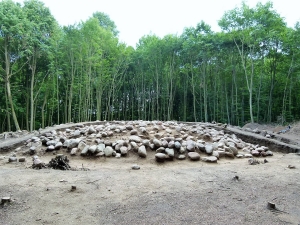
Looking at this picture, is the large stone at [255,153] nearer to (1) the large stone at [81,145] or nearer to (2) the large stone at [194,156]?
(2) the large stone at [194,156]

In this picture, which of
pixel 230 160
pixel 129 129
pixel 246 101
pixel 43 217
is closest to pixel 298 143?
pixel 230 160

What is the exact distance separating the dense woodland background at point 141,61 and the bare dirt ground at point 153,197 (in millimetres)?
9228

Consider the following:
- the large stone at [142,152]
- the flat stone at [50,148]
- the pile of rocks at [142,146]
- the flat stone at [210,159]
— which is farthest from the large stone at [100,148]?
the flat stone at [210,159]

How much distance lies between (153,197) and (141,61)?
15.5 metres

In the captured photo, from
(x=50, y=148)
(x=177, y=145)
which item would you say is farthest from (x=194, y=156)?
(x=50, y=148)

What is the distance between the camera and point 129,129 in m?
5.17

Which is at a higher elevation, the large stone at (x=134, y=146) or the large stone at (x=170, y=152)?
the large stone at (x=134, y=146)

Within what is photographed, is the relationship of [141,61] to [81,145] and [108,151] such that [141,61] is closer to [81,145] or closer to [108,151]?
[81,145]

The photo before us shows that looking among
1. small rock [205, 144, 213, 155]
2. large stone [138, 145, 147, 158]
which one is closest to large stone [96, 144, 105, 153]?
large stone [138, 145, 147, 158]

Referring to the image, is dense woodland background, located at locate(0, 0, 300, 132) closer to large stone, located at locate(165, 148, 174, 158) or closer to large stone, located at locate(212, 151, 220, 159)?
large stone, located at locate(212, 151, 220, 159)

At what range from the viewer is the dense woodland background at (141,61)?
10.4 metres

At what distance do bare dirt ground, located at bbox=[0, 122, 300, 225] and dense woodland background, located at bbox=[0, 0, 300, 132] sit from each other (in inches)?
363

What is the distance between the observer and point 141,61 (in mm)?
16719

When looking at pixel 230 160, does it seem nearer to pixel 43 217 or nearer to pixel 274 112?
pixel 43 217
